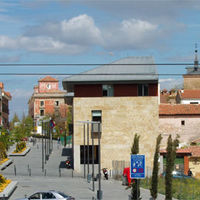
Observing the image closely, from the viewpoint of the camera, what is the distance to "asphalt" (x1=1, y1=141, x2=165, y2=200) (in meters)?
45.8

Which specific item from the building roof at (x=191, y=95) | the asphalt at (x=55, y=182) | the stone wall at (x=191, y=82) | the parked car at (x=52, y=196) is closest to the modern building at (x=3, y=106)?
the building roof at (x=191, y=95)

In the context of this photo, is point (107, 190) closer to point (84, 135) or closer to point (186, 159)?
point (84, 135)

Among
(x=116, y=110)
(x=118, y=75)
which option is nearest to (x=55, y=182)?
(x=116, y=110)

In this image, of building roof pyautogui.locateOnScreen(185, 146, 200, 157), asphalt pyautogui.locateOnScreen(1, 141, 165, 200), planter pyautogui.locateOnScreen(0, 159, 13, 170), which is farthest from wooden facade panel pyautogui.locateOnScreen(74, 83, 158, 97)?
planter pyautogui.locateOnScreen(0, 159, 13, 170)

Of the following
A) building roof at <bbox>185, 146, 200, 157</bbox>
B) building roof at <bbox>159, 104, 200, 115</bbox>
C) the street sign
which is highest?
building roof at <bbox>159, 104, 200, 115</bbox>

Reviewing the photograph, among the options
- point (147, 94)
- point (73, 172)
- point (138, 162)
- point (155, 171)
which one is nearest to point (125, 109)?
Result: point (147, 94)

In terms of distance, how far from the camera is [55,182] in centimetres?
5359

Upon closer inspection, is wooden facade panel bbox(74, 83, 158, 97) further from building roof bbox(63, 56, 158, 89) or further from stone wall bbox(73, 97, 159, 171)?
building roof bbox(63, 56, 158, 89)

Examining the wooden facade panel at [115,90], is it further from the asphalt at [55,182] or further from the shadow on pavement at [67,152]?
the shadow on pavement at [67,152]

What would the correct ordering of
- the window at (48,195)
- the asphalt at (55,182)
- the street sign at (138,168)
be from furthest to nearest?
the asphalt at (55,182)
the window at (48,195)
the street sign at (138,168)

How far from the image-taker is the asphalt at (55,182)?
4579cm

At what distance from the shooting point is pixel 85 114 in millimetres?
65625

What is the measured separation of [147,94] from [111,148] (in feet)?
23.5

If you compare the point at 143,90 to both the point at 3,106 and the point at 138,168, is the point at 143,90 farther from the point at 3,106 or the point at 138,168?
the point at 3,106
